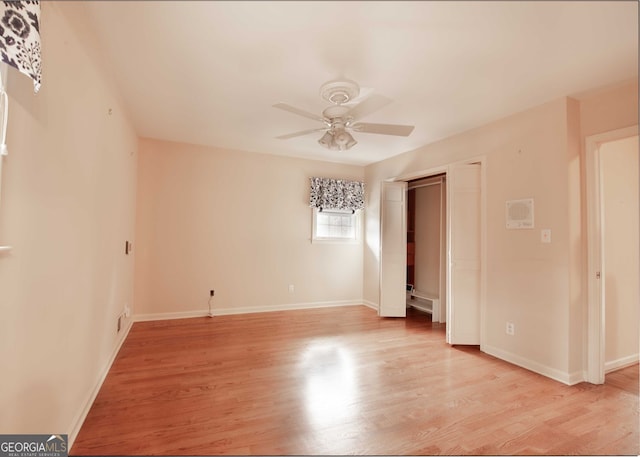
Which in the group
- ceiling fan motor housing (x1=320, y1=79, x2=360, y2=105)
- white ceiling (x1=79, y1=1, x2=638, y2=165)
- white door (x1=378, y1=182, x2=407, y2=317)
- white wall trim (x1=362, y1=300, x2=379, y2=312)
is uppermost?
white ceiling (x1=79, y1=1, x2=638, y2=165)

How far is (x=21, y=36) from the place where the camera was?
3.35 feet

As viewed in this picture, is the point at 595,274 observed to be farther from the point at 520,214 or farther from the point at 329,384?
the point at 329,384

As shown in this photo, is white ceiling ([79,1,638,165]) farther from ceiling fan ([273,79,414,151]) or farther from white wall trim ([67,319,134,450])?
white wall trim ([67,319,134,450])

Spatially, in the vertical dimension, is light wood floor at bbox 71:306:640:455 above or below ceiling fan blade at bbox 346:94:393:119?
below

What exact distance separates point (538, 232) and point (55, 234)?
3445mm

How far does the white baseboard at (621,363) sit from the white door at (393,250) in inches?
83.5

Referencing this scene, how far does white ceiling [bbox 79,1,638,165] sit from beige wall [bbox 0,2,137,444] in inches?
13.6

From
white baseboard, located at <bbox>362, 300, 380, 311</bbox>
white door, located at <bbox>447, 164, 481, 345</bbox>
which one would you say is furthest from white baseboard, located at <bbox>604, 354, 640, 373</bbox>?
white baseboard, located at <bbox>362, 300, 380, 311</bbox>

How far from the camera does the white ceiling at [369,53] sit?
1534 millimetres

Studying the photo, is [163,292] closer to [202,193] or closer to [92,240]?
[202,193]

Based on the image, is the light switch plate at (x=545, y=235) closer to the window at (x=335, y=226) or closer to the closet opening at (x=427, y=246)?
the closet opening at (x=427, y=246)

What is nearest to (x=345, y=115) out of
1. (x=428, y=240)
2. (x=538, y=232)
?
(x=538, y=232)

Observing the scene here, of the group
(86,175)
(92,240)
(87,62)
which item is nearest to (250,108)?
(87,62)

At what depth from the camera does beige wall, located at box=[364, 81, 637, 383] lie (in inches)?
96.0
